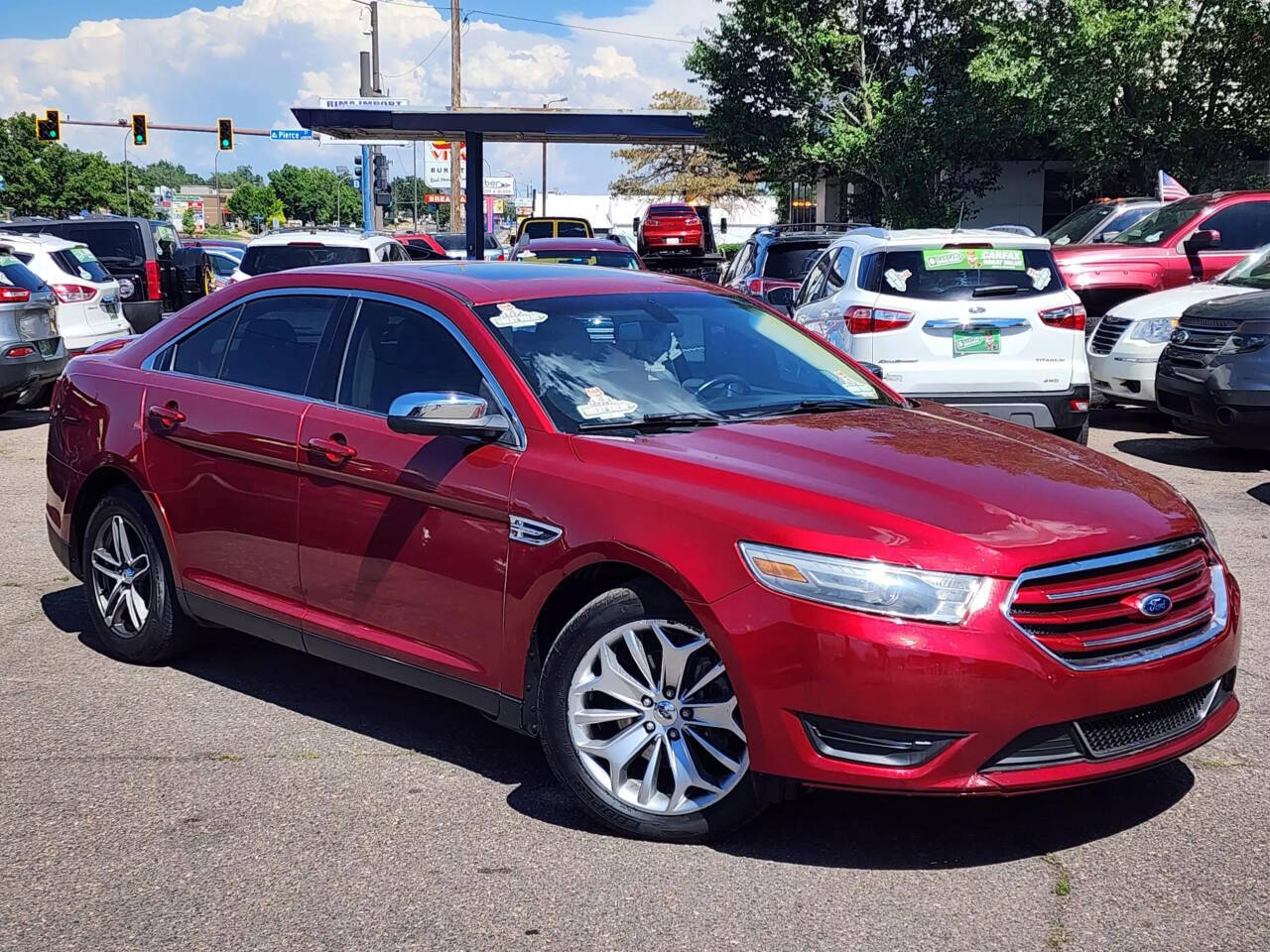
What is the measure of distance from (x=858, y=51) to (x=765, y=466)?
1078 inches

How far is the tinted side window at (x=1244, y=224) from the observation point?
15164mm

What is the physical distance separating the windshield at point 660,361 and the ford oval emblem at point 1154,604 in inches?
56.9

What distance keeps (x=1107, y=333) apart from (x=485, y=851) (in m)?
10.4

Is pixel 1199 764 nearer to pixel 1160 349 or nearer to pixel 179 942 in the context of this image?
pixel 179 942

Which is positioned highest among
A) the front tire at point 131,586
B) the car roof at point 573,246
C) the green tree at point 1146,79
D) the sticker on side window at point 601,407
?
the green tree at point 1146,79

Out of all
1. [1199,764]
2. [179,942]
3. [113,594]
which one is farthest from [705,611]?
[113,594]

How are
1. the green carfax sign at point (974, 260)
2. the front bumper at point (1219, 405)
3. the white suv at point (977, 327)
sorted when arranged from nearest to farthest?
the front bumper at point (1219, 405) → the white suv at point (977, 327) → the green carfax sign at point (974, 260)

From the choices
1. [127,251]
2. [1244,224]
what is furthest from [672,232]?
[1244,224]

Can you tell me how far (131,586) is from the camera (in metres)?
5.86

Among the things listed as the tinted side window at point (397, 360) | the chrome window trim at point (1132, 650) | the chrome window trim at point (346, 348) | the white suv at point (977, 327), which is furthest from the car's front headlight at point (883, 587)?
the white suv at point (977, 327)

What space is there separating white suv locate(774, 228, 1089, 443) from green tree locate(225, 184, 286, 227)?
3763 inches

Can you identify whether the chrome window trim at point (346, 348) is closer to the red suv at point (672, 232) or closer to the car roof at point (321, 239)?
the car roof at point (321, 239)

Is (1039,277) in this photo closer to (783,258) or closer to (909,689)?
(909,689)

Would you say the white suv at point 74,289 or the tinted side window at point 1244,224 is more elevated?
the tinted side window at point 1244,224
